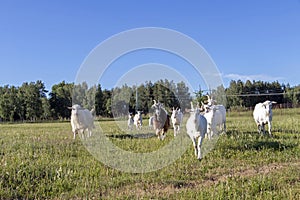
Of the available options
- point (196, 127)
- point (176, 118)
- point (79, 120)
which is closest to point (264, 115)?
point (176, 118)

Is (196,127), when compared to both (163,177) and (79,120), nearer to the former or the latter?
(163,177)

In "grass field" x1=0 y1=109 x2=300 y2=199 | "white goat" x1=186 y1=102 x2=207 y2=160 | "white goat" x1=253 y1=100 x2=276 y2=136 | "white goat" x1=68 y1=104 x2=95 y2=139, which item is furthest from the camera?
"white goat" x1=68 y1=104 x2=95 y2=139

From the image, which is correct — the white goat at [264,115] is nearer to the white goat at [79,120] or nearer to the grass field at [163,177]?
the grass field at [163,177]

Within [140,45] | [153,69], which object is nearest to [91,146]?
[153,69]

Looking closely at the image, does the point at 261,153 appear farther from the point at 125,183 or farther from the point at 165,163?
the point at 125,183

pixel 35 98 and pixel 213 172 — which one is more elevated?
pixel 35 98

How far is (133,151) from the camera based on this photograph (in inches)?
465

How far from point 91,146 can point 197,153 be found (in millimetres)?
4586

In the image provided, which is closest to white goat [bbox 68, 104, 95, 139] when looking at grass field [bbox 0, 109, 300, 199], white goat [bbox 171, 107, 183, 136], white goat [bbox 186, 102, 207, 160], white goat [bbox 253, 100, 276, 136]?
white goat [bbox 171, 107, 183, 136]

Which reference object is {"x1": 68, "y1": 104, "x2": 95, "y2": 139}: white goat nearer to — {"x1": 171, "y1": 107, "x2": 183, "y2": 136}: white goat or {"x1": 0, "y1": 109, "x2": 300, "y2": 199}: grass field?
{"x1": 171, "y1": 107, "x2": 183, "y2": 136}: white goat

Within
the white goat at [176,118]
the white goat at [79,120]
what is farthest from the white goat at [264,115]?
the white goat at [79,120]

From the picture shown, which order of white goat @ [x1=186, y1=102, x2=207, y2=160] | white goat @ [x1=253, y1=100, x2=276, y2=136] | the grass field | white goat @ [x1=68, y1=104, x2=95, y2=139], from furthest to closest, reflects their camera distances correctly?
white goat @ [x1=68, y1=104, x2=95, y2=139], white goat @ [x1=253, y1=100, x2=276, y2=136], white goat @ [x1=186, y1=102, x2=207, y2=160], the grass field

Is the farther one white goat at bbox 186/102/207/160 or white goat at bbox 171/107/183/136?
white goat at bbox 171/107/183/136

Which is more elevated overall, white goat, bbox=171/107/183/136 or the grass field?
white goat, bbox=171/107/183/136
